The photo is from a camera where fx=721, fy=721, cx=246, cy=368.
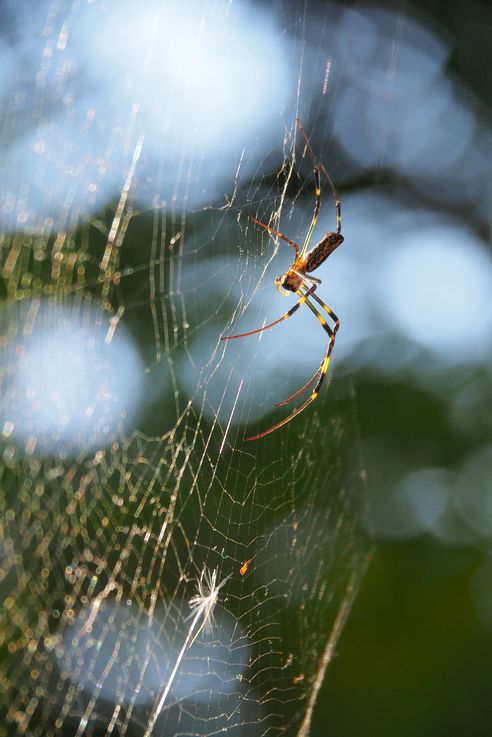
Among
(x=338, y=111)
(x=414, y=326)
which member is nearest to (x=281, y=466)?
(x=338, y=111)

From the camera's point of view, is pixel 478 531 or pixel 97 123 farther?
pixel 478 531

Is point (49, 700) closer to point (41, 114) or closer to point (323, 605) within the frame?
point (41, 114)

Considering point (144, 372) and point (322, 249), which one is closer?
point (322, 249)

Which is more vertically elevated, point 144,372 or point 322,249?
point 322,249

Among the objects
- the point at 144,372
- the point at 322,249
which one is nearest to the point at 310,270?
the point at 322,249

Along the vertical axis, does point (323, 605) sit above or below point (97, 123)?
below

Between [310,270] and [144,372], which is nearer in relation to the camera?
Answer: [310,270]

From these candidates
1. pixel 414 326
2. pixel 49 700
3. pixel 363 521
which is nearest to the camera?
pixel 49 700

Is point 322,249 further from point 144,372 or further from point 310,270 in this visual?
point 144,372
